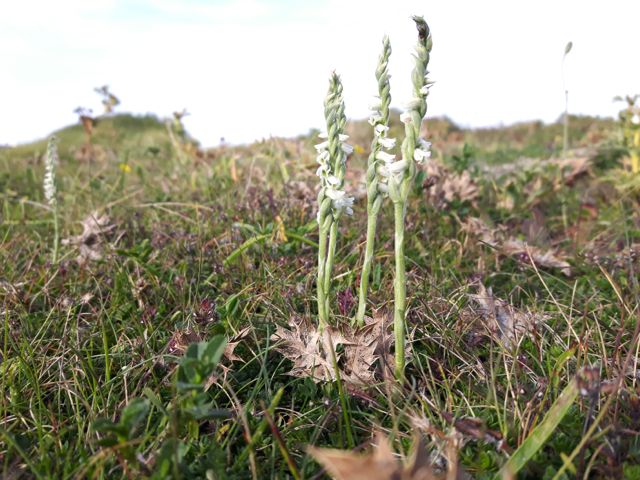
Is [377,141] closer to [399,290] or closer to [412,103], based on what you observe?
[412,103]

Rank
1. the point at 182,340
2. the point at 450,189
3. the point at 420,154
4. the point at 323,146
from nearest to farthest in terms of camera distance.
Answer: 1. the point at 420,154
2. the point at 323,146
3. the point at 182,340
4. the point at 450,189

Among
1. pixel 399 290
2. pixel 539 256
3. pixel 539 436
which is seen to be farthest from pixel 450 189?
pixel 539 436

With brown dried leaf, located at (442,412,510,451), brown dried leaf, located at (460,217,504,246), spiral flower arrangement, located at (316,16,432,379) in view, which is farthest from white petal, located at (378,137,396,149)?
brown dried leaf, located at (460,217,504,246)

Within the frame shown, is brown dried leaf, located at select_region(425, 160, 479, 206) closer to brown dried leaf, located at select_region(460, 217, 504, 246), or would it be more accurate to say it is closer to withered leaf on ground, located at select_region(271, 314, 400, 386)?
brown dried leaf, located at select_region(460, 217, 504, 246)

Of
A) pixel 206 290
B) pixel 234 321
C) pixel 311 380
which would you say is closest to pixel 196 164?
pixel 206 290

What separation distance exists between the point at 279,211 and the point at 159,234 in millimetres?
807

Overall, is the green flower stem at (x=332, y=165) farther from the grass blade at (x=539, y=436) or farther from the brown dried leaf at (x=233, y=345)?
the grass blade at (x=539, y=436)

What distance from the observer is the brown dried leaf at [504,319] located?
242 centimetres

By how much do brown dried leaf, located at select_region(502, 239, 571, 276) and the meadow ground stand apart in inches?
0.6

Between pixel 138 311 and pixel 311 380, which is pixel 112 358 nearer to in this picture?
pixel 138 311

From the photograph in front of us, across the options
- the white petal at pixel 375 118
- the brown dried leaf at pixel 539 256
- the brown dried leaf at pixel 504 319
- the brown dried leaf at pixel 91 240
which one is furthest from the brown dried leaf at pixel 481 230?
the brown dried leaf at pixel 91 240

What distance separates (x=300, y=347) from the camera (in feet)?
7.42

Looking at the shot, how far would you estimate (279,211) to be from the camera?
4031 millimetres

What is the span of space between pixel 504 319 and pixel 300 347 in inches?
37.1
